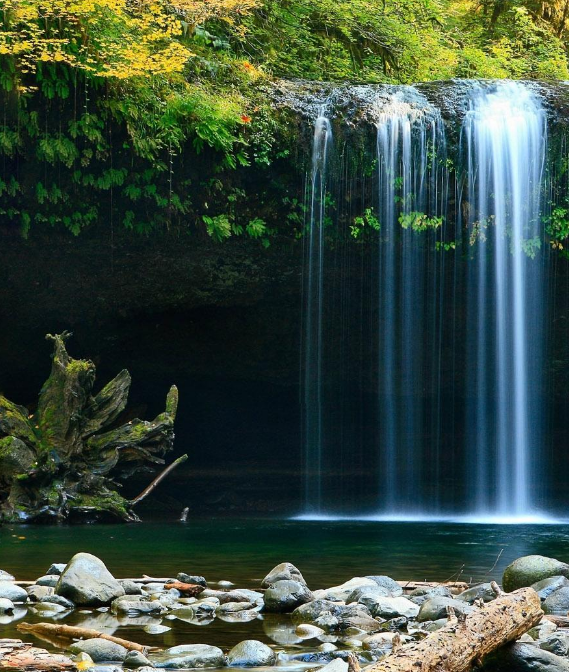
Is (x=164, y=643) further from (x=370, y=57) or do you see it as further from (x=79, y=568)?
(x=370, y=57)

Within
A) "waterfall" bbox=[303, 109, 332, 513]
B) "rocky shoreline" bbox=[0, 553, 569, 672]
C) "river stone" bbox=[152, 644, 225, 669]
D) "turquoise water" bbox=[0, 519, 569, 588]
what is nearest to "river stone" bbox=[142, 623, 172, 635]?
"rocky shoreline" bbox=[0, 553, 569, 672]

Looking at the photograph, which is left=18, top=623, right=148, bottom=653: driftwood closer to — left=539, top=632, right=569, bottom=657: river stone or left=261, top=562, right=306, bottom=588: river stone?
left=261, top=562, right=306, bottom=588: river stone

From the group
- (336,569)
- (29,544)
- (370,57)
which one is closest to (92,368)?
(29,544)

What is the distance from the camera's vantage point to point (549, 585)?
19.7 feet

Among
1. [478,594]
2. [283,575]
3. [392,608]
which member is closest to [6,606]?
[283,575]

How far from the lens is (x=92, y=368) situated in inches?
491

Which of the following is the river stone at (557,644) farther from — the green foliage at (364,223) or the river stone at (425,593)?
the green foliage at (364,223)

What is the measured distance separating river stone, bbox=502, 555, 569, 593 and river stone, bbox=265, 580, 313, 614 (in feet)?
4.59

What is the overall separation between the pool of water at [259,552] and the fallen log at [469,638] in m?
1.27

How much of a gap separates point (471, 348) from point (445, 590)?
29.1 ft

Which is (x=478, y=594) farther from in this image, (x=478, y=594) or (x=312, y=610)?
(x=312, y=610)

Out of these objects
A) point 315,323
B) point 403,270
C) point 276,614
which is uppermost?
point 403,270

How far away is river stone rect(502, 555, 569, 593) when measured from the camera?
20.4ft

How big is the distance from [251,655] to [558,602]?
7.09ft
